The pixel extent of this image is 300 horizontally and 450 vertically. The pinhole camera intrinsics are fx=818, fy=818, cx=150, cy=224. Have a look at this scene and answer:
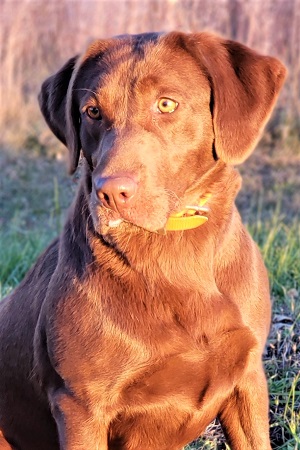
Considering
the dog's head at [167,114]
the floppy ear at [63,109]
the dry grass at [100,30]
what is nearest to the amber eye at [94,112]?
the dog's head at [167,114]

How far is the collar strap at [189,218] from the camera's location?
292cm

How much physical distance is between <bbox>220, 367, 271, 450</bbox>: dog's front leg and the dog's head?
2.33 ft

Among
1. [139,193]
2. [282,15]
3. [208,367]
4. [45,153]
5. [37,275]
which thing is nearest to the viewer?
[139,193]

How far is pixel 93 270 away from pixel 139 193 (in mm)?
397

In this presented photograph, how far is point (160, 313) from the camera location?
2820mm

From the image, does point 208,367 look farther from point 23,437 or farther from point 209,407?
point 23,437

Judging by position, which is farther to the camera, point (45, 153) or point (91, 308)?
point (45, 153)

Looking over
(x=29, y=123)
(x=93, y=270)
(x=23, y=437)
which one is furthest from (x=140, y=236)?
(x=29, y=123)

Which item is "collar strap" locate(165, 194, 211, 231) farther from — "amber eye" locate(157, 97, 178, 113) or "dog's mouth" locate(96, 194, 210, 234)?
"amber eye" locate(157, 97, 178, 113)

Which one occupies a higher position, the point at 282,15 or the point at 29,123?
the point at 282,15

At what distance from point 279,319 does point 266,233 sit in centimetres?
160

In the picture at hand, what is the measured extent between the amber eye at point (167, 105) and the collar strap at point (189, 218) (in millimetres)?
368

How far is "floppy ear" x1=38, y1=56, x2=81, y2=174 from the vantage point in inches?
122

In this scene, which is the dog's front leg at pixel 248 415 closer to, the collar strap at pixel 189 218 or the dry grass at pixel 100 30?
the collar strap at pixel 189 218
